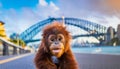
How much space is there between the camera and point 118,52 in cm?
360

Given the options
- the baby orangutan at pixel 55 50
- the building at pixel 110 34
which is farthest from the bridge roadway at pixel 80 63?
the baby orangutan at pixel 55 50

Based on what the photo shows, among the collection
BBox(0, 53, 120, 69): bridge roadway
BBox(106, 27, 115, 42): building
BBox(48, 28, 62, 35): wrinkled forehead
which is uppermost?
BBox(106, 27, 115, 42): building

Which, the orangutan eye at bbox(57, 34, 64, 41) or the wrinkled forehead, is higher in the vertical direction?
the wrinkled forehead

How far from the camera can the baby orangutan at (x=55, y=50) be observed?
31.9 inches

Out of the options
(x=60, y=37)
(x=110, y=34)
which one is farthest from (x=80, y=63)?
(x=60, y=37)

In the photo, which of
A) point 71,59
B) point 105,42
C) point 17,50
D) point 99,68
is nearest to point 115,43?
point 105,42

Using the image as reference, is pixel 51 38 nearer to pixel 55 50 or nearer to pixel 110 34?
pixel 55 50

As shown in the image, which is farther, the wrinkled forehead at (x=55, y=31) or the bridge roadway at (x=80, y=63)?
the bridge roadway at (x=80, y=63)

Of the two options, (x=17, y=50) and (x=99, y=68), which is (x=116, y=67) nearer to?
(x=99, y=68)

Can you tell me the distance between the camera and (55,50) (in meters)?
0.81

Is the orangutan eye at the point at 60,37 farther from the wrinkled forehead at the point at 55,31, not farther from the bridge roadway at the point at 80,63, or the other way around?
the bridge roadway at the point at 80,63

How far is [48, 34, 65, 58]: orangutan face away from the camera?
2.65ft

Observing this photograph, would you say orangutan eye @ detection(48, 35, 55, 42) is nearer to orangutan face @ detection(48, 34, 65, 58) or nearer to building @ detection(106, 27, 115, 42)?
orangutan face @ detection(48, 34, 65, 58)

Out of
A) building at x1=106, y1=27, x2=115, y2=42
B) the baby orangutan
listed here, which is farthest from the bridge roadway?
the baby orangutan
